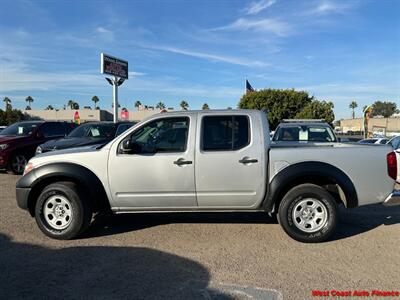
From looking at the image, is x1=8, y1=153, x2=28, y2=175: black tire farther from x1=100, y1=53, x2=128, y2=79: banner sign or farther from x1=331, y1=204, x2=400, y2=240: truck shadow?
x1=100, y1=53, x2=128, y2=79: banner sign

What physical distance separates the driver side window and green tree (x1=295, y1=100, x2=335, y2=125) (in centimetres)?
5220

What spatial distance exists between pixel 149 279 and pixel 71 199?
1936 mm

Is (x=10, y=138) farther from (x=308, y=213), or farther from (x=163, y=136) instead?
(x=308, y=213)

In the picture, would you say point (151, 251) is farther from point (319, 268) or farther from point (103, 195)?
point (319, 268)

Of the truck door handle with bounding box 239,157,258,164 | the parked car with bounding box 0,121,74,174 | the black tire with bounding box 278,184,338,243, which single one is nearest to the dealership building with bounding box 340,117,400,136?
the parked car with bounding box 0,121,74,174

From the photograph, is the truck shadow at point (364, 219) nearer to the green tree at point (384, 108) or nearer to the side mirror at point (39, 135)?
the side mirror at point (39, 135)

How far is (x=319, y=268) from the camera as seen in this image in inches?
172

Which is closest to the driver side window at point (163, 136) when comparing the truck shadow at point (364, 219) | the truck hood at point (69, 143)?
the truck shadow at point (364, 219)

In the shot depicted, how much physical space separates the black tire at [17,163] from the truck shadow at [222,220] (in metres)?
6.72

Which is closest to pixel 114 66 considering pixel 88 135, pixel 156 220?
pixel 88 135

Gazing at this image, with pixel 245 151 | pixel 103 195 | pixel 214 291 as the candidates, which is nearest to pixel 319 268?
pixel 214 291

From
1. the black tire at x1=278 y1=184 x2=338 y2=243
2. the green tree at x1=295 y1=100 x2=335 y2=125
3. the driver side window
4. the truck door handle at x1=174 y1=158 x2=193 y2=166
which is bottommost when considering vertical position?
the black tire at x1=278 y1=184 x2=338 y2=243

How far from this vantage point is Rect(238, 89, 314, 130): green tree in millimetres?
56844

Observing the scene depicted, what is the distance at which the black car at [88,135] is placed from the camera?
1052 centimetres
